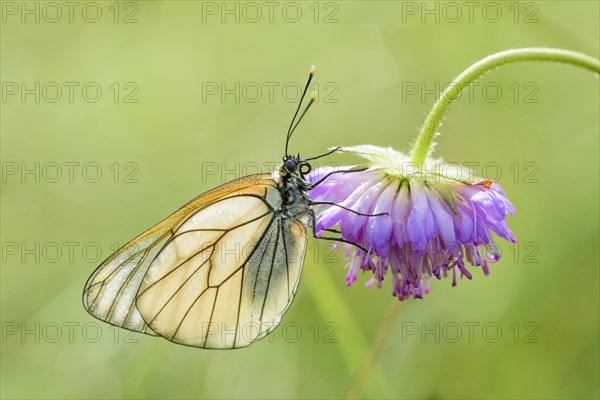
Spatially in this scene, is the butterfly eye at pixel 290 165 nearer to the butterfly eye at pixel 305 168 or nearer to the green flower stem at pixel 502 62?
the butterfly eye at pixel 305 168

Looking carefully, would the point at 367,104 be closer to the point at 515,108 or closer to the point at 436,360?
the point at 515,108

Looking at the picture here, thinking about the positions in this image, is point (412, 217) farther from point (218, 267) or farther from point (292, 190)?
point (218, 267)

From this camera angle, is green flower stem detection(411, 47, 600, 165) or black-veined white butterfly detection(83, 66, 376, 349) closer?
green flower stem detection(411, 47, 600, 165)

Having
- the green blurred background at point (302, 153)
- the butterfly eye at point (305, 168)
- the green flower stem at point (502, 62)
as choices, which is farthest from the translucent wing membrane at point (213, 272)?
the green flower stem at point (502, 62)

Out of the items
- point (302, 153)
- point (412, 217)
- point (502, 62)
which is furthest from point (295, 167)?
point (302, 153)

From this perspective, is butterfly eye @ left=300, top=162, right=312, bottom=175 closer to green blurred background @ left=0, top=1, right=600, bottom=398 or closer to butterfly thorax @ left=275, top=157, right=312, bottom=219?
butterfly thorax @ left=275, top=157, right=312, bottom=219

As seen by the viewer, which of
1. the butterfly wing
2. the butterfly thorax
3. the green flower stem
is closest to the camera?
the green flower stem

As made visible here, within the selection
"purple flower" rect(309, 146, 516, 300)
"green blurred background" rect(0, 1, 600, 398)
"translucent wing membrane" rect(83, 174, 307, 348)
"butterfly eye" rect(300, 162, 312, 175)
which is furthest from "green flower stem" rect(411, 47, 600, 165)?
"green blurred background" rect(0, 1, 600, 398)
